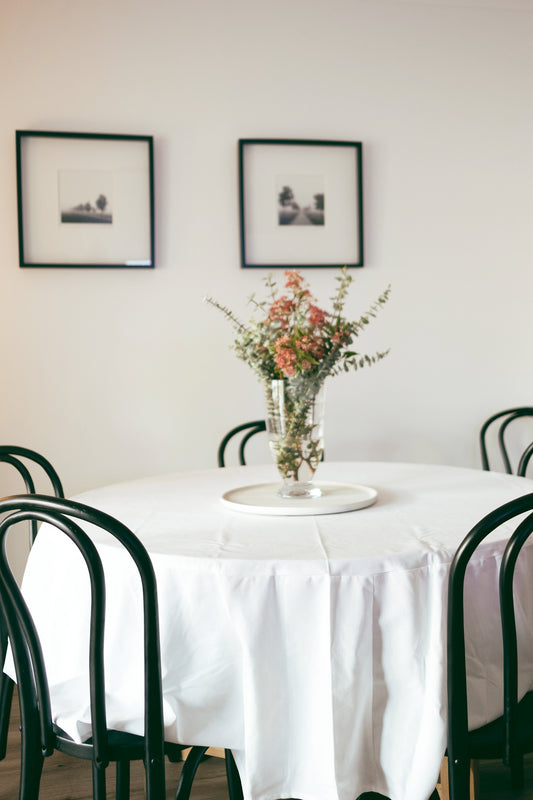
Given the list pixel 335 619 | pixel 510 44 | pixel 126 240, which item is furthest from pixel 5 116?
pixel 335 619

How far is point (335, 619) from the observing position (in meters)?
1.29

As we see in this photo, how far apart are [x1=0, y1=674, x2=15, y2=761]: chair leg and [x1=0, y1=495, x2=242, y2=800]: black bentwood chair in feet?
2.25

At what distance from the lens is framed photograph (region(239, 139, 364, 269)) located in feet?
9.77

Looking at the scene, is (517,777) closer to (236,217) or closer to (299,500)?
(299,500)

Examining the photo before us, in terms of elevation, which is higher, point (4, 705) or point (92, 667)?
point (92, 667)

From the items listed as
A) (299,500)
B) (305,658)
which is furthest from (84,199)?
(305,658)

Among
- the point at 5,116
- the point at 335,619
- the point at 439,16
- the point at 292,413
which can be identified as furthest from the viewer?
the point at 439,16

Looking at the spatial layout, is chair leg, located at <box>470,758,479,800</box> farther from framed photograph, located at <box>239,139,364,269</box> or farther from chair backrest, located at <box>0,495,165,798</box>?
framed photograph, located at <box>239,139,364,269</box>

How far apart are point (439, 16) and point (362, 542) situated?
263 centimetres

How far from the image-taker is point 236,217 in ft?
9.78

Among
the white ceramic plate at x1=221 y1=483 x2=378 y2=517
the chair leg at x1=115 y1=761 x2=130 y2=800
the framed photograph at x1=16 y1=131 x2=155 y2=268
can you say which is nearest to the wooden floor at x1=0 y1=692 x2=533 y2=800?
the chair leg at x1=115 y1=761 x2=130 y2=800

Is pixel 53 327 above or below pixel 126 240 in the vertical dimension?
below

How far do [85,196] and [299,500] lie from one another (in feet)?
5.68

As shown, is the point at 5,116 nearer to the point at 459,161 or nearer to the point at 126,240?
the point at 126,240
